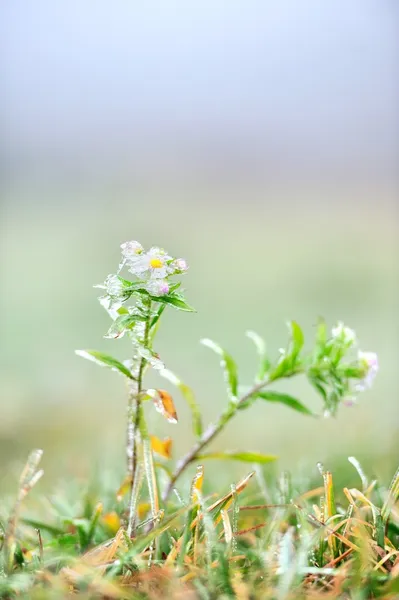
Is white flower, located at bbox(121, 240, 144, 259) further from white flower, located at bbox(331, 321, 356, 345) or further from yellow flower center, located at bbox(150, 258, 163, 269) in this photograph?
white flower, located at bbox(331, 321, 356, 345)

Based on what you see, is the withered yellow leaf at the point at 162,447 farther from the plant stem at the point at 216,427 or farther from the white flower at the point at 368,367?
the white flower at the point at 368,367

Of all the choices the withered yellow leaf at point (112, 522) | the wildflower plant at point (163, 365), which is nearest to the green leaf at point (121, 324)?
the wildflower plant at point (163, 365)

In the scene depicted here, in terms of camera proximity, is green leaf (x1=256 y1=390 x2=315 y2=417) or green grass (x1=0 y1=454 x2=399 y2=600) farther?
green leaf (x1=256 y1=390 x2=315 y2=417)

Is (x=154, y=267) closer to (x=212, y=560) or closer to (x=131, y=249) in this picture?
(x=131, y=249)

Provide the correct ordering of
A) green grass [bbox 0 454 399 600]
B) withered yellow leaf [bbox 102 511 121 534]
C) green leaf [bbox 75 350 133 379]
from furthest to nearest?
withered yellow leaf [bbox 102 511 121 534], green leaf [bbox 75 350 133 379], green grass [bbox 0 454 399 600]

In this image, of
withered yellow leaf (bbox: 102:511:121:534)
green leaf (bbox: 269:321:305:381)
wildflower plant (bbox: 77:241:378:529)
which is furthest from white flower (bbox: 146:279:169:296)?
withered yellow leaf (bbox: 102:511:121:534)

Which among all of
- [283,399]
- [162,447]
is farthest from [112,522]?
[283,399]

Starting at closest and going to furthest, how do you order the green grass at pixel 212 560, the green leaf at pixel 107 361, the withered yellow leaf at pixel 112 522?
the green grass at pixel 212 560 < the green leaf at pixel 107 361 < the withered yellow leaf at pixel 112 522

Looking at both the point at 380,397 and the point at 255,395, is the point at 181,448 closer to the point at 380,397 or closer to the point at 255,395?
the point at 380,397
